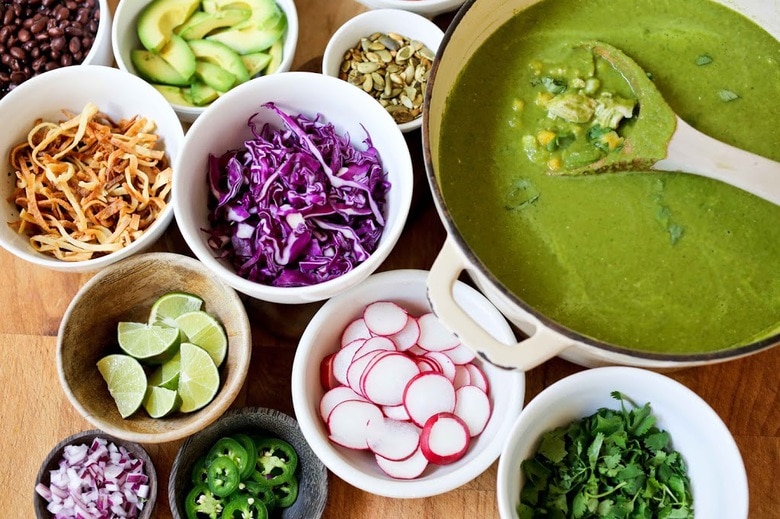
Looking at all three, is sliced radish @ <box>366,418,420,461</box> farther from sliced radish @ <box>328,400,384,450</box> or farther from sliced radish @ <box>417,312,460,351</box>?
sliced radish @ <box>417,312,460,351</box>

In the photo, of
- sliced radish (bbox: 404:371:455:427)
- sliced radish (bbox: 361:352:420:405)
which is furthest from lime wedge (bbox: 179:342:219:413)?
sliced radish (bbox: 404:371:455:427)

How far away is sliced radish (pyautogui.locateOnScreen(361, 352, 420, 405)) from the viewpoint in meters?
2.00

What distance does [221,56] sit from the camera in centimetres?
228

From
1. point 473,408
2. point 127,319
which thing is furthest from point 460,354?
point 127,319

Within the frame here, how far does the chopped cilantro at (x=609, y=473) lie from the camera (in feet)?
→ 6.29

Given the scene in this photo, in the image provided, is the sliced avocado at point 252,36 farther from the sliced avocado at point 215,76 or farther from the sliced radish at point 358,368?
the sliced radish at point 358,368

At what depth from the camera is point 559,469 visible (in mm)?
1964

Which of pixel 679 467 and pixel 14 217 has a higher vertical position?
pixel 14 217

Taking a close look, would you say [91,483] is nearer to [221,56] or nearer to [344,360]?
[344,360]

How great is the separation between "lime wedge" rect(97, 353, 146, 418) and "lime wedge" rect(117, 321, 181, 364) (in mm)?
26

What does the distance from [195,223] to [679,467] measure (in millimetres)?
1289

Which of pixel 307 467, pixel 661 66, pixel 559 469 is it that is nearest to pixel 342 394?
pixel 307 467

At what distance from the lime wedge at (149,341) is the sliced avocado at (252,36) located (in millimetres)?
805

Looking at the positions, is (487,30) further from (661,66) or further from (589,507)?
(589,507)
